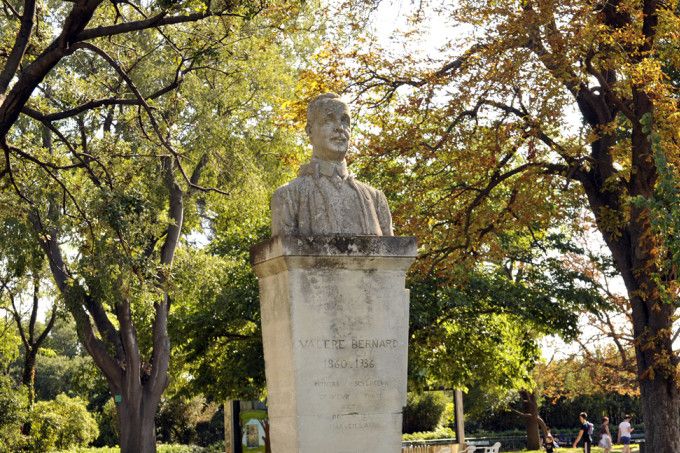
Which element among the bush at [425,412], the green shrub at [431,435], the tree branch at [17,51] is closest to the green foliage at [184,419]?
the bush at [425,412]

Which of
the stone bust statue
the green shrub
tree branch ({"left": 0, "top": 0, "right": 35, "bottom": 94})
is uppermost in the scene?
tree branch ({"left": 0, "top": 0, "right": 35, "bottom": 94})

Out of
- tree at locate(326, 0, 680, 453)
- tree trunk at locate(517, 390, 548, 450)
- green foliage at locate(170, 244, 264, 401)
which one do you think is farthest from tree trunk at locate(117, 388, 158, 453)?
tree trunk at locate(517, 390, 548, 450)

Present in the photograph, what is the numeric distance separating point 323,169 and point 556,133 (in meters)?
12.1

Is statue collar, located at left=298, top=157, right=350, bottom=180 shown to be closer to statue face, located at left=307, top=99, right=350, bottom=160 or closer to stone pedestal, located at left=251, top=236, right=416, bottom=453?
statue face, located at left=307, top=99, right=350, bottom=160

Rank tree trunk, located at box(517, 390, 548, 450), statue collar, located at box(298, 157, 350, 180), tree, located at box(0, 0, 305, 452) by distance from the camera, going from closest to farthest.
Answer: statue collar, located at box(298, 157, 350, 180) → tree, located at box(0, 0, 305, 452) → tree trunk, located at box(517, 390, 548, 450)

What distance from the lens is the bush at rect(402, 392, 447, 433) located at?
4884 cm

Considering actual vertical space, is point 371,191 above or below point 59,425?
above

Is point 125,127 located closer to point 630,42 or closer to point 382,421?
point 630,42

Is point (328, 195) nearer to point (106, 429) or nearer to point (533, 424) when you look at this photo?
point (533, 424)

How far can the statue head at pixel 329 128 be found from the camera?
9430 millimetres

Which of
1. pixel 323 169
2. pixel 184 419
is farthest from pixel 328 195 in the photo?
pixel 184 419

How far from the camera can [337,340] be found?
882 cm

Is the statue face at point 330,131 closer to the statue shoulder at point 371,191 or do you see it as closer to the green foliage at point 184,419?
the statue shoulder at point 371,191

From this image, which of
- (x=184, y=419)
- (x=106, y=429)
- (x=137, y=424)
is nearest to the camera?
(x=137, y=424)
